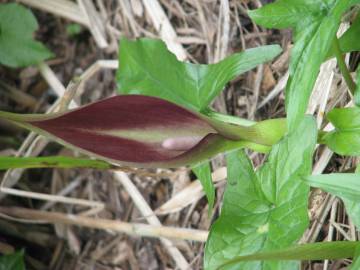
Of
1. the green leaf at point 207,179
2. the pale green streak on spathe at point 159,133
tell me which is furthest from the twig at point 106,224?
the pale green streak on spathe at point 159,133

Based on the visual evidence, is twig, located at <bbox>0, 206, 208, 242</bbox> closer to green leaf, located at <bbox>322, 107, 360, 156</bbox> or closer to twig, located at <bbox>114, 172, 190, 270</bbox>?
twig, located at <bbox>114, 172, 190, 270</bbox>

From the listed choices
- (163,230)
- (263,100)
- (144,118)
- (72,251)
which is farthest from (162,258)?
(144,118)

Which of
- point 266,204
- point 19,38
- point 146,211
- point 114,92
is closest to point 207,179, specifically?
point 266,204

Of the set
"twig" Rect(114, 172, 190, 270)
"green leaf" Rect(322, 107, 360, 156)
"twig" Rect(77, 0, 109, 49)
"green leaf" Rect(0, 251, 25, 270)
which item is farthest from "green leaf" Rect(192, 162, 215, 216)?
"twig" Rect(77, 0, 109, 49)

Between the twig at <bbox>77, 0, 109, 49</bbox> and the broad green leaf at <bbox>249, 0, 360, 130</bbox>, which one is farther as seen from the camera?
the twig at <bbox>77, 0, 109, 49</bbox>

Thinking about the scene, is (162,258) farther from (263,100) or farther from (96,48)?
(96,48)

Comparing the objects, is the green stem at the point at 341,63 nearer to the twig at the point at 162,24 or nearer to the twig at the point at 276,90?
the twig at the point at 276,90

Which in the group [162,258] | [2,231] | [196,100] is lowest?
[162,258]
